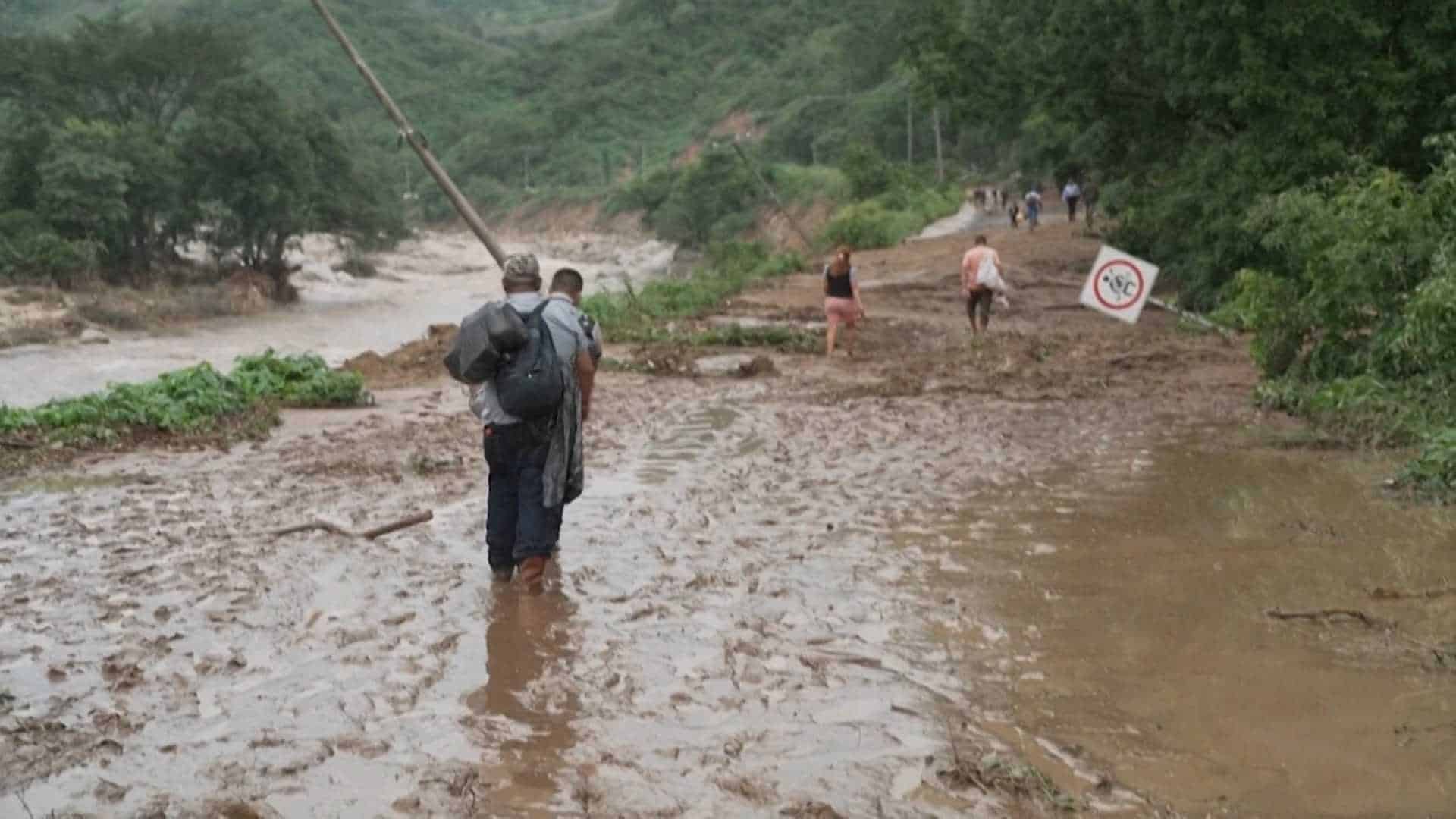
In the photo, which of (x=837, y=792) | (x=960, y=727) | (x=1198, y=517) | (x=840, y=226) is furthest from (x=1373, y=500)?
(x=840, y=226)

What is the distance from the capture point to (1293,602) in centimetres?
632

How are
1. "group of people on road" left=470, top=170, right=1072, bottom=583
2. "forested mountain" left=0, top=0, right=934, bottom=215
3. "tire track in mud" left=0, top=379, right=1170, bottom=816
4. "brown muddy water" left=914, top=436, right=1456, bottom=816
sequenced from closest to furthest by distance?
"brown muddy water" left=914, top=436, right=1456, bottom=816 < "tire track in mud" left=0, top=379, right=1170, bottom=816 < "group of people on road" left=470, top=170, right=1072, bottom=583 < "forested mountain" left=0, top=0, right=934, bottom=215

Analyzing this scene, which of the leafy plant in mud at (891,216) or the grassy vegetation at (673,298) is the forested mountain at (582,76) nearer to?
the leafy plant in mud at (891,216)

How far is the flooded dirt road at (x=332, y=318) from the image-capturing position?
31781 millimetres

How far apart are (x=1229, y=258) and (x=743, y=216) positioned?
51.1 m

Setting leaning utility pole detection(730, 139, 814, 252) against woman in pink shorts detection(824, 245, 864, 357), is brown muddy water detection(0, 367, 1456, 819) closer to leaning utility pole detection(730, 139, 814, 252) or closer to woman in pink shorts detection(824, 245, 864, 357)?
woman in pink shorts detection(824, 245, 864, 357)

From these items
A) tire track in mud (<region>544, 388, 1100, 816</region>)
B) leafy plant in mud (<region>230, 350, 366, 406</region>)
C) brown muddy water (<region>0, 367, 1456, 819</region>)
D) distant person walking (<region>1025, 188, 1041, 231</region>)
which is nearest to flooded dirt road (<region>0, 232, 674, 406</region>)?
leafy plant in mud (<region>230, 350, 366, 406</region>)

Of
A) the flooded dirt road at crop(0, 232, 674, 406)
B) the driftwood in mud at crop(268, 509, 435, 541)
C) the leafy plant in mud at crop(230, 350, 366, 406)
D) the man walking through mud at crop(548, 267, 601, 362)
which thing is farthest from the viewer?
the flooded dirt road at crop(0, 232, 674, 406)

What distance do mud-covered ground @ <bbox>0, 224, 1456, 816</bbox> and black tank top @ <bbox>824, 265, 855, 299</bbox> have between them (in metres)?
6.74

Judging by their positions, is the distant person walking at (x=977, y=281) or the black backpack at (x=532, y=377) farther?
the distant person walking at (x=977, y=281)

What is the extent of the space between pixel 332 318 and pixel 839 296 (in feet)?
109

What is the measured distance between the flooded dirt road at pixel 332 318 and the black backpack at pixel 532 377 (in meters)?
17.5

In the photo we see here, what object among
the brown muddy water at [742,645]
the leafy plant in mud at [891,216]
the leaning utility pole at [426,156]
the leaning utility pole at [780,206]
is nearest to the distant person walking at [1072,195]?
the leafy plant in mud at [891,216]

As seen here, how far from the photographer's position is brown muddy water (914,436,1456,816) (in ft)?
14.7
